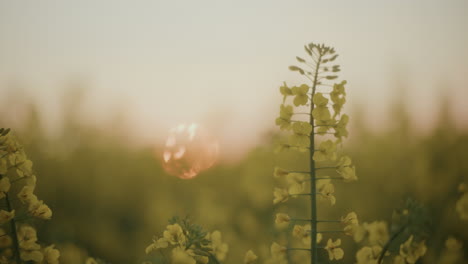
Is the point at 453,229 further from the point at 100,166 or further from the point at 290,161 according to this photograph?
the point at 100,166

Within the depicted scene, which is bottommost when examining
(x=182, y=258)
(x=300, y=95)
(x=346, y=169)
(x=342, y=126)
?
(x=182, y=258)

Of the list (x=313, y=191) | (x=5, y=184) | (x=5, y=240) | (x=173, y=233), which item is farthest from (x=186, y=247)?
(x=5, y=240)

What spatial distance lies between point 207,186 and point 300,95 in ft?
16.5

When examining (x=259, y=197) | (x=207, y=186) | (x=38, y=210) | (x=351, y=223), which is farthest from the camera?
(x=207, y=186)

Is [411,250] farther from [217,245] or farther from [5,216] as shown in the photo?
[5,216]

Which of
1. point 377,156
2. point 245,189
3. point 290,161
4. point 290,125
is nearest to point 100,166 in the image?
point 245,189

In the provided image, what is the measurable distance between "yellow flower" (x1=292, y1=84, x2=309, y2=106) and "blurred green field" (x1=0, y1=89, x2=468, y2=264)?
7.36 feet

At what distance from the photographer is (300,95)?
6.93ft

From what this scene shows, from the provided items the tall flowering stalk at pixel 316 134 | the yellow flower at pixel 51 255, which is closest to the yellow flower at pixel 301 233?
the tall flowering stalk at pixel 316 134

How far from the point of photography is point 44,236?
4.51 metres

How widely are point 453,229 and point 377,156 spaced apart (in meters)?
4.12

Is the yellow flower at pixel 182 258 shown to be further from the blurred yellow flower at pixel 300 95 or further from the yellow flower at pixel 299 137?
the blurred yellow flower at pixel 300 95

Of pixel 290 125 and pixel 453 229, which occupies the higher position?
pixel 290 125

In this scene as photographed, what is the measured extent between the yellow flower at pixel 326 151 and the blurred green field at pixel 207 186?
7.38 ft
